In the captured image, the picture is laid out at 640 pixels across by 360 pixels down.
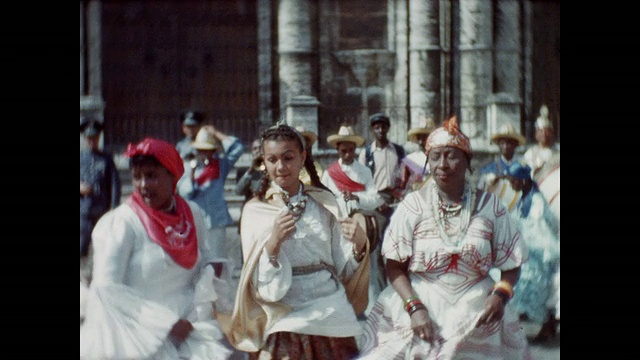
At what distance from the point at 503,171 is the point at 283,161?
3.10m

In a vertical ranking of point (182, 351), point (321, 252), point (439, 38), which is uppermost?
point (439, 38)

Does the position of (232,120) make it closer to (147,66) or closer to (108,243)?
(147,66)

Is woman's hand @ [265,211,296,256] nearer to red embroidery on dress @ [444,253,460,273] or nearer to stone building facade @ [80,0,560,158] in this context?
red embroidery on dress @ [444,253,460,273]

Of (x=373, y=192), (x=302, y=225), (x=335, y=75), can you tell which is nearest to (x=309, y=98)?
(x=335, y=75)

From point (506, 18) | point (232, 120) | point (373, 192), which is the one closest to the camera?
point (373, 192)

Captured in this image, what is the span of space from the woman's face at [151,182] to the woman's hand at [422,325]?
5.03ft

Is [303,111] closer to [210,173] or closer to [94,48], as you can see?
[94,48]

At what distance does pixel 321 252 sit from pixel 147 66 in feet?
24.9

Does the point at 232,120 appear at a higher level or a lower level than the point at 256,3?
lower

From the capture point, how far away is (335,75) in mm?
13828

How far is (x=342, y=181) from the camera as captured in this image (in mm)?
8836

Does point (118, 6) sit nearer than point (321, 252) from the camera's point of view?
No

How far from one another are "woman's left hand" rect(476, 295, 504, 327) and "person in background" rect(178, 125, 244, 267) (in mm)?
3093

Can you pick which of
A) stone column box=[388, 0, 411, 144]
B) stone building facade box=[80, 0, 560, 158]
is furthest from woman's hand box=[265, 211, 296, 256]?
stone column box=[388, 0, 411, 144]
